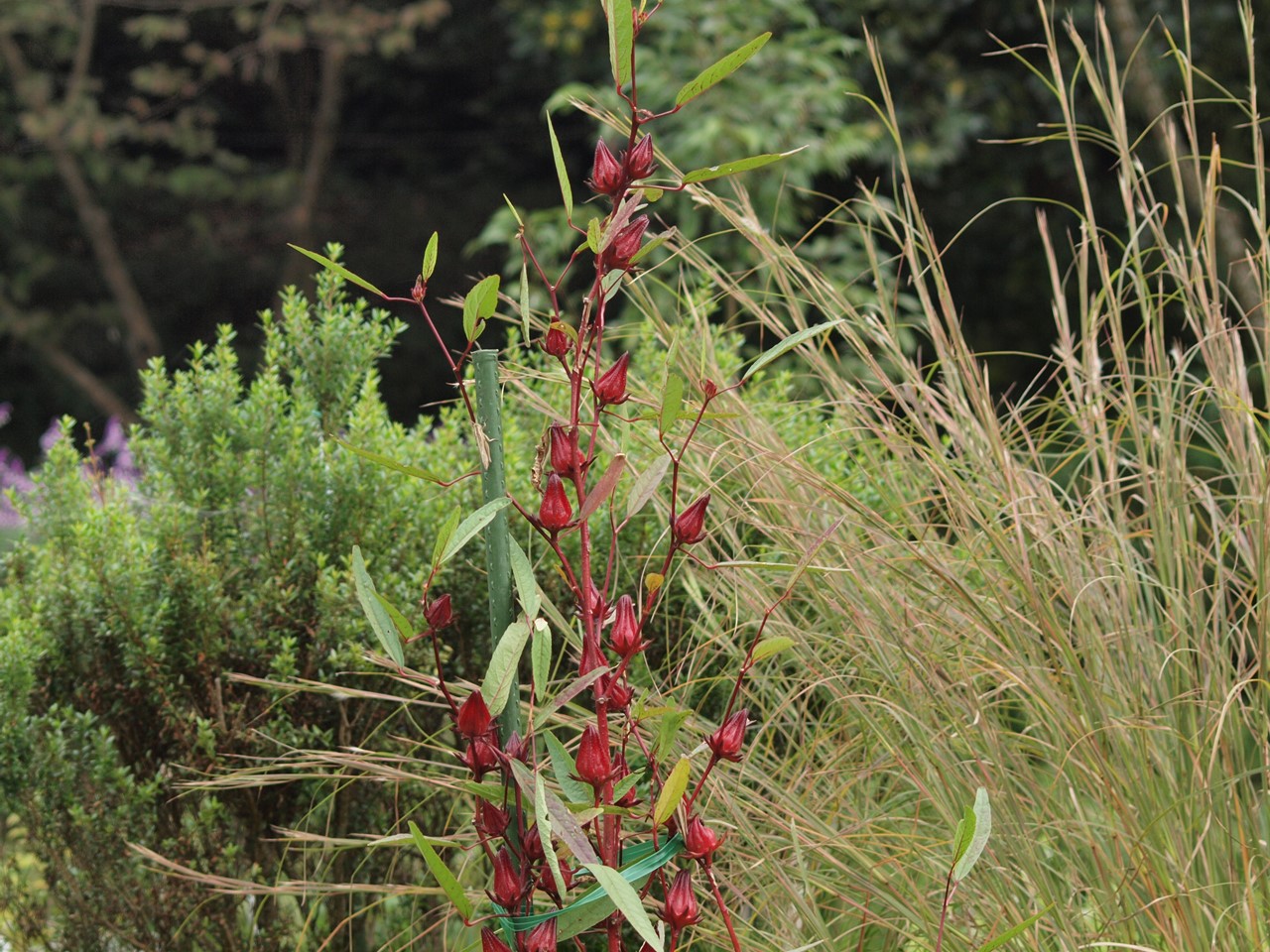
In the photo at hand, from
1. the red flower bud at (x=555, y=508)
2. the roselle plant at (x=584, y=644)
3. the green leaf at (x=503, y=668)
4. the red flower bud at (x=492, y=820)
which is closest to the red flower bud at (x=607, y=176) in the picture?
the roselle plant at (x=584, y=644)

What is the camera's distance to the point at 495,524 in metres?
0.96

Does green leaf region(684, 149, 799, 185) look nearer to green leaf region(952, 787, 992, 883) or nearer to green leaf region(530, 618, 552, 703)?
green leaf region(530, 618, 552, 703)

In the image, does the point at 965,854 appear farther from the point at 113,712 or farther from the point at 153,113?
the point at 153,113

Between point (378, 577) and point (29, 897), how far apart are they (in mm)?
683

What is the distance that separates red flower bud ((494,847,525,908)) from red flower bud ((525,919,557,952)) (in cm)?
3

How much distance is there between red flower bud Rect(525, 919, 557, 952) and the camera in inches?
33.8

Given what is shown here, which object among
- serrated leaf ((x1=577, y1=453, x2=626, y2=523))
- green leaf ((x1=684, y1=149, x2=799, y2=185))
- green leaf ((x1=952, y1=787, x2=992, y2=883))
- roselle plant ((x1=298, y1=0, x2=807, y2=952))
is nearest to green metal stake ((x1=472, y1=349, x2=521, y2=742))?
roselle plant ((x1=298, y1=0, x2=807, y2=952))

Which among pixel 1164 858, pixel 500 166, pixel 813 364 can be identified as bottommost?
pixel 500 166

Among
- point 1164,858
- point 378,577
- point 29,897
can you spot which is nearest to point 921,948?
point 1164,858

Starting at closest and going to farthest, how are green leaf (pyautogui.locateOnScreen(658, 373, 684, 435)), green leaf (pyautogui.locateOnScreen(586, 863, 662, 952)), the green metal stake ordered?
green leaf (pyautogui.locateOnScreen(586, 863, 662, 952))
green leaf (pyautogui.locateOnScreen(658, 373, 684, 435))
the green metal stake

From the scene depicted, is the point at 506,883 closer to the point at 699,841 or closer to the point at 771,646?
the point at 699,841

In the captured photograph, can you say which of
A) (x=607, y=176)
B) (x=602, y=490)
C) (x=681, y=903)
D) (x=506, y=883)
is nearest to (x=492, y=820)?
(x=506, y=883)

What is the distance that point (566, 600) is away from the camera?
67.2 inches

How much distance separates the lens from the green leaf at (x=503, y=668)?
0.84 metres
